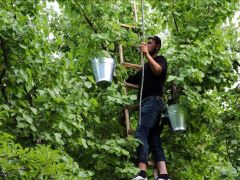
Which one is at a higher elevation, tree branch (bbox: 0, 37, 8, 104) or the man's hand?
the man's hand

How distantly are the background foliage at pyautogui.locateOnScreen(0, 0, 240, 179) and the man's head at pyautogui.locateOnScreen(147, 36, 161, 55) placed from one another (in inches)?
8.5

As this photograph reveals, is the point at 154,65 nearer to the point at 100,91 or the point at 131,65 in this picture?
the point at 131,65

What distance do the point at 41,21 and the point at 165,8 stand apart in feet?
6.34

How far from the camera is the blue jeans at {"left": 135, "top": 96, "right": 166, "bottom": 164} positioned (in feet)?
16.7

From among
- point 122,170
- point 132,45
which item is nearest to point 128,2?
point 132,45

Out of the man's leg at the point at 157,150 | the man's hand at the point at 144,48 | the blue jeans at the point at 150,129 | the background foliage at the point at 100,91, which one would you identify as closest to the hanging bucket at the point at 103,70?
the background foliage at the point at 100,91

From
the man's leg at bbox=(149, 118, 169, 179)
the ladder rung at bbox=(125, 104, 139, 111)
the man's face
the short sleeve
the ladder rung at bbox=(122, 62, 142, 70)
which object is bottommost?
the man's leg at bbox=(149, 118, 169, 179)

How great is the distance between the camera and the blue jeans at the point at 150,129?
5.09 metres

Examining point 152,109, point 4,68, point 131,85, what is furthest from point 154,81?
point 4,68

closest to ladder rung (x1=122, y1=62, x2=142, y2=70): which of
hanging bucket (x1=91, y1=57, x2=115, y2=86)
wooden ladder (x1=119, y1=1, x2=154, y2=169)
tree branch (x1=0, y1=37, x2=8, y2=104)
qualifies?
wooden ladder (x1=119, y1=1, x2=154, y2=169)

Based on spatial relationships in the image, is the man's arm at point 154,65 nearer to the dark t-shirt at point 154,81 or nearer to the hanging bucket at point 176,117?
the dark t-shirt at point 154,81

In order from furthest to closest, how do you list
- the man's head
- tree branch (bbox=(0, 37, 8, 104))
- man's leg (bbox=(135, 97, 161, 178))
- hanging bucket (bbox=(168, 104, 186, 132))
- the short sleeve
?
hanging bucket (bbox=(168, 104, 186, 132)), the man's head, the short sleeve, man's leg (bbox=(135, 97, 161, 178)), tree branch (bbox=(0, 37, 8, 104))

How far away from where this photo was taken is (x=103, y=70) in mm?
5266

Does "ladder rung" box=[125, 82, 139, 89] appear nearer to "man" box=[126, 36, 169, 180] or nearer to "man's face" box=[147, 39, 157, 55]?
"man" box=[126, 36, 169, 180]
